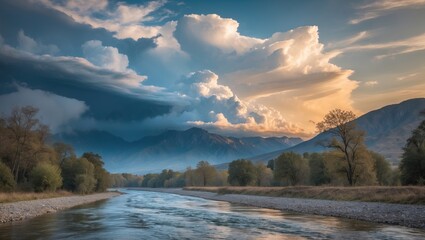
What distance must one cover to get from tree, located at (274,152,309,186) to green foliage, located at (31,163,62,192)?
67754mm

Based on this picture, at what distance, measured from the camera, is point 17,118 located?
298 ft

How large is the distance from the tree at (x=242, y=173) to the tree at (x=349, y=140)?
215ft

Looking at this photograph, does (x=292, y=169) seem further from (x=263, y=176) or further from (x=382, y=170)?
(x=263, y=176)

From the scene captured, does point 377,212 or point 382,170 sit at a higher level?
point 382,170

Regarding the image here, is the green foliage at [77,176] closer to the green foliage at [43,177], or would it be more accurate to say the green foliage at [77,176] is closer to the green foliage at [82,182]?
the green foliage at [82,182]

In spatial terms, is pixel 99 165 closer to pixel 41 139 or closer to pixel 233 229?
pixel 41 139

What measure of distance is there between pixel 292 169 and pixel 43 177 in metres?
73.5

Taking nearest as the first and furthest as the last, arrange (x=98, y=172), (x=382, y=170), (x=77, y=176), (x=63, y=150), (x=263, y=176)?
(x=382, y=170), (x=77, y=176), (x=63, y=150), (x=98, y=172), (x=263, y=176)

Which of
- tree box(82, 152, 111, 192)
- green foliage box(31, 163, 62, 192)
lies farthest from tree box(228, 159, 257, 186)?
green foliage box(31, 163, 62, 192)

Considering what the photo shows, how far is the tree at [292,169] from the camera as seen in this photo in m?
119

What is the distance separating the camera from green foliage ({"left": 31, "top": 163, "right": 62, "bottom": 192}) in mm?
93938

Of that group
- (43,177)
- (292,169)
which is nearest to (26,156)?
(43,177)

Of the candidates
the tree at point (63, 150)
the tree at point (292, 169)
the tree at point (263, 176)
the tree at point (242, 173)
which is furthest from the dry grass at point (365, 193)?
the tree at point (63, 150)

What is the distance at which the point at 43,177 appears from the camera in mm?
93812
